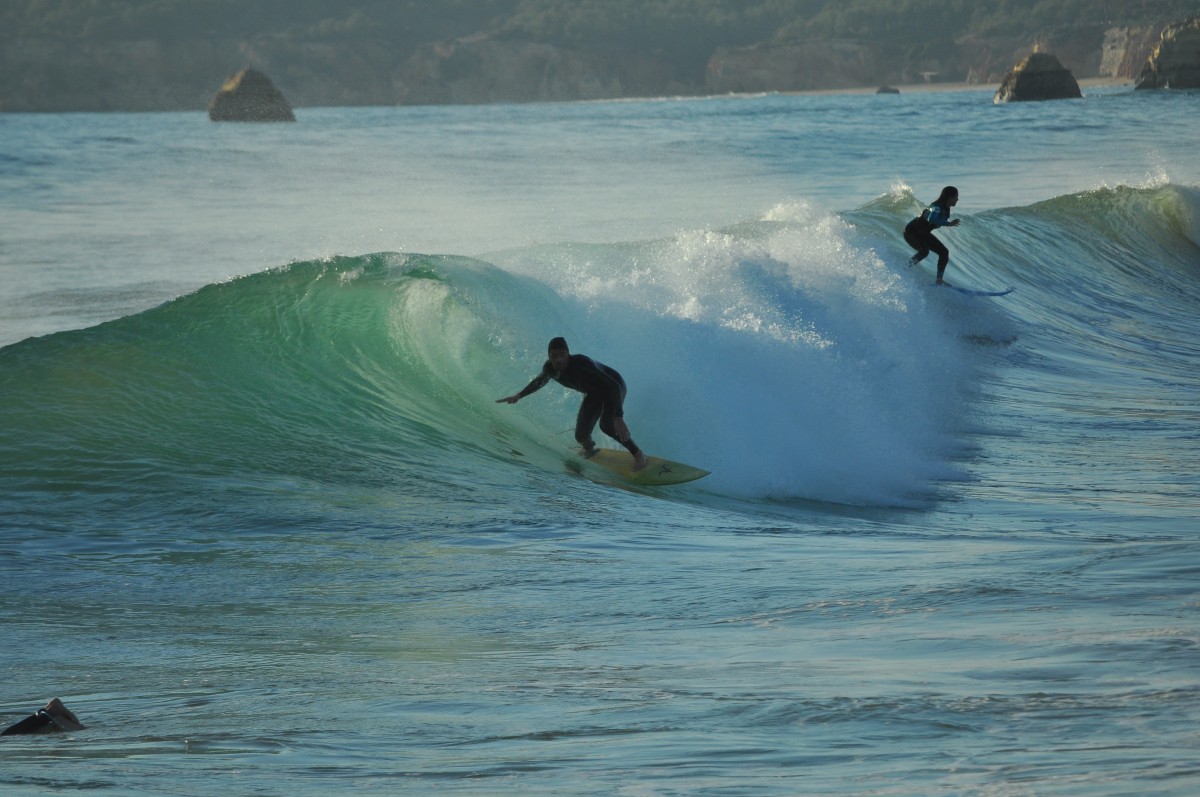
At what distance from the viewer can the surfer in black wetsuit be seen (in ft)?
27.9

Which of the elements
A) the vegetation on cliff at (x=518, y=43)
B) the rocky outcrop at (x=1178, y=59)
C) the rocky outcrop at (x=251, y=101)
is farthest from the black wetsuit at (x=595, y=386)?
the vegetation on cliff at (x=518, y=43)

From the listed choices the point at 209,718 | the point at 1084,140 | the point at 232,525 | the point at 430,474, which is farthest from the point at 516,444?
the point at 1084,140

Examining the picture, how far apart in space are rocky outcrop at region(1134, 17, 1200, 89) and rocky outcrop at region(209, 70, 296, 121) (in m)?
59.4

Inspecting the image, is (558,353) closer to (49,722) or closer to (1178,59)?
(49,722)

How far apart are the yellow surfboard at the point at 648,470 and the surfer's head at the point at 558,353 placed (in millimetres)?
804

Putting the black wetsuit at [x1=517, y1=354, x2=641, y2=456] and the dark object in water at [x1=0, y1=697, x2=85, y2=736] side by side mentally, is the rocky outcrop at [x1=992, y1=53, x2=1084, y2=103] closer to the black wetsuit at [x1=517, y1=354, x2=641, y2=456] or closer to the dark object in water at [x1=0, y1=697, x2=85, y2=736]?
the black wetsuit at [x1=517, y1=354, x2=641, y2=456]


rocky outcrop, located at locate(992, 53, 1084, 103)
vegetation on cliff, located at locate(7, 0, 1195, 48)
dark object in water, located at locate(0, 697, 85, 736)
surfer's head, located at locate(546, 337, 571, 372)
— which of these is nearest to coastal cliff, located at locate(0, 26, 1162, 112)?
vegetation on cliff, located at locate(7, 0, 1195, 48)

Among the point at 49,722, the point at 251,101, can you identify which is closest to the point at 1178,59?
the point at 251,101

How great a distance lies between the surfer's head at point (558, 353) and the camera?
8406 millimetres

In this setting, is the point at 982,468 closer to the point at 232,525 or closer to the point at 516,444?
the point at 516,444

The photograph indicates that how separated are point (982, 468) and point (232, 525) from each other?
203 inches

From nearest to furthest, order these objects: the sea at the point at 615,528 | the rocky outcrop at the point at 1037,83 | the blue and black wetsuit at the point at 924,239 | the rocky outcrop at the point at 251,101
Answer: the sea at the point at 615,528 < the blue and black wetsuit at the point at 924,239 < the rocky outcrop at the point at 1037,83 < the rocky outcrop at the point at 251,101

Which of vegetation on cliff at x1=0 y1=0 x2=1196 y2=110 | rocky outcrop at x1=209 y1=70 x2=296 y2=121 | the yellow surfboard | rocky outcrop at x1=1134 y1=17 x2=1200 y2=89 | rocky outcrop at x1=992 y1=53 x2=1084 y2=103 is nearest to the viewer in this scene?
the yellow surfboard

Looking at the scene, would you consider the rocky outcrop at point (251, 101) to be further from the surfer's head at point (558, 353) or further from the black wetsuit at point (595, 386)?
the surfer's head at point (558, 353)
